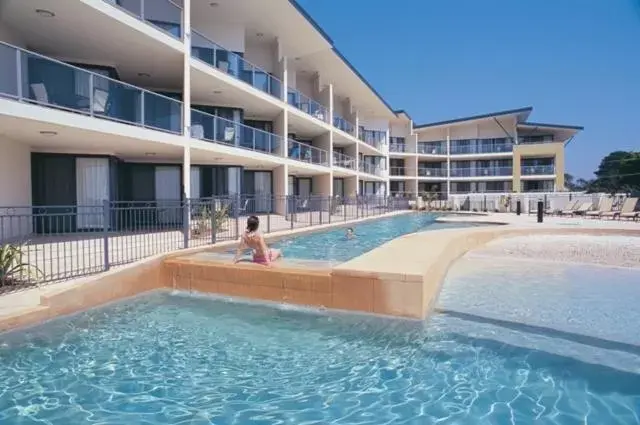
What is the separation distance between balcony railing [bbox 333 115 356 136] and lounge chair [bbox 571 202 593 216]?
661 inches

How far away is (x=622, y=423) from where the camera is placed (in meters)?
4.05

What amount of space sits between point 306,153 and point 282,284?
67.5 feet

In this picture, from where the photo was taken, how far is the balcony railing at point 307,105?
86.5 ft

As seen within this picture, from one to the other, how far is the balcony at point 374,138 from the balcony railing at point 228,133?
69.6ft

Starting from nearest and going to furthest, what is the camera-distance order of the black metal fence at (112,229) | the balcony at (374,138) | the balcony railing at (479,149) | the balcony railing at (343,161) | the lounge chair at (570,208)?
the black metal fence at (112,229)
the lounge chair at (570,208)
the balcony railing at (343,161)
the balcony at (374,138)
the balcony railing at (479,149)

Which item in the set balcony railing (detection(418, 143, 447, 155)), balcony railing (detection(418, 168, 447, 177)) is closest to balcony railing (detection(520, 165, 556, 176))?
balcony railing (detection(418, 168, 447, 177))

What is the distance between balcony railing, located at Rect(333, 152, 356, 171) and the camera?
34438 mm

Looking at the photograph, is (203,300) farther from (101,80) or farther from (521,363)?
(101,80)

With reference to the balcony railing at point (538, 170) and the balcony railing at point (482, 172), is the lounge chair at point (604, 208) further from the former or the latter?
the balcony railing at point (482, 172)

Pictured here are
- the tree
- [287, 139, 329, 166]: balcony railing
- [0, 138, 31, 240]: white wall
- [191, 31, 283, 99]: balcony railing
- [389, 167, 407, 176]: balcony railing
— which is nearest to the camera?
[0, 138, 31, 240]: white wall

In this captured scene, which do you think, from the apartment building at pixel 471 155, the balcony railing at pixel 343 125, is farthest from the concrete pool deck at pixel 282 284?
the apartment building at pixel 471 155

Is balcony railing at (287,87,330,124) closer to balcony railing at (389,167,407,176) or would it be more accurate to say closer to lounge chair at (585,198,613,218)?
lounge chair at (585,198,613,218)

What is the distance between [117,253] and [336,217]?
16429mm

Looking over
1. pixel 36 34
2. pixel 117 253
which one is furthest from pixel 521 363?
pixel 36 34
